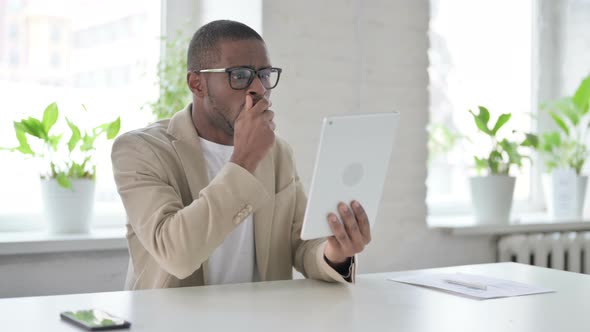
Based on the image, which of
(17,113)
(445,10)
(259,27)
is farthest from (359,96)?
(17,113)

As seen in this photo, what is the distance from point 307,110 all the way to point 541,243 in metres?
1.32

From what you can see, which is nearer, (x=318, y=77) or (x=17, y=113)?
(x=17, y=113)

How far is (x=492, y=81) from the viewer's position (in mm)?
4105

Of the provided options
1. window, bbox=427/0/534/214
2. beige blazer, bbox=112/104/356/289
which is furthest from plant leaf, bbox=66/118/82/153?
window, bbox=427/0/534/214

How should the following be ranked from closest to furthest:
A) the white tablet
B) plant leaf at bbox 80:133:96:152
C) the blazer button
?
the white tablet < the blazer button < plant leaf at bbox 80:133:96:152

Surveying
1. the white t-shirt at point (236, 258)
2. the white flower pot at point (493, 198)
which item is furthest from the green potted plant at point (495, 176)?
the white t-shirt at point (236, 258)

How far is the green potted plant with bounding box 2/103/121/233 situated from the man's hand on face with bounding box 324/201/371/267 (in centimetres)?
120

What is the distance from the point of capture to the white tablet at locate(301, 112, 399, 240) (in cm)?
156

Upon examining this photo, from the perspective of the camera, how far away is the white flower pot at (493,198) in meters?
3.50

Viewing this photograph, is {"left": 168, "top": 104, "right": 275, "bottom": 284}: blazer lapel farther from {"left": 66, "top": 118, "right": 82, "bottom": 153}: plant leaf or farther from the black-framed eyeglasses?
{"left": 66, "top": 118, "right": 82, "bottom": 153}: plant leaf

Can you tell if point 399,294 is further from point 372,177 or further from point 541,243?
point 541,243

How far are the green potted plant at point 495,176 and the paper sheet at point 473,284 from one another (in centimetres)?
161

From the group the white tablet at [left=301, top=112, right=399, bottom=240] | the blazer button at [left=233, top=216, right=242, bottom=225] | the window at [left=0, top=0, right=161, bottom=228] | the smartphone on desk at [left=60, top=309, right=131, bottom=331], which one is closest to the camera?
the smartphone on desk at [left=60, top=309, right=131, bottom=331]

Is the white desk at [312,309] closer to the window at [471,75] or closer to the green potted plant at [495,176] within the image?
the green potted plant at [495,176]
